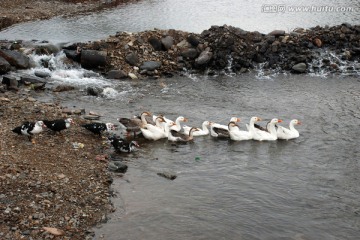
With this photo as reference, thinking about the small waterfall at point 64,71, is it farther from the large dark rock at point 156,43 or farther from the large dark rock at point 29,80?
the large dark rock at point 156,43

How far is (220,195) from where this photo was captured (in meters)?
12.2

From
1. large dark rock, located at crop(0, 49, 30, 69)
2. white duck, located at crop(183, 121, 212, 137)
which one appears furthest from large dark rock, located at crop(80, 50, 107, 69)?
white duck, located at crop(183, 121, 212, 137)

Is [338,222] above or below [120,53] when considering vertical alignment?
below

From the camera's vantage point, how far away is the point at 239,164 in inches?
564

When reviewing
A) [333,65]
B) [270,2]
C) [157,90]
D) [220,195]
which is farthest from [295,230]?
[270,2]

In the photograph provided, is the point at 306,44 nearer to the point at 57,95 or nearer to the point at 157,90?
the point at 157,90

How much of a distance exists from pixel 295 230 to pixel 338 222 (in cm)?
123

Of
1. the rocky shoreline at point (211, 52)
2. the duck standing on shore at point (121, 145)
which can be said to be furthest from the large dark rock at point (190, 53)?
the duck standing on shore at point (121, 145)

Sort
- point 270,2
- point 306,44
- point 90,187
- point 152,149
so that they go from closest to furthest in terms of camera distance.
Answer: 1. point 90,187
2. point 152,149
3. point 306,44
4. point 270,2

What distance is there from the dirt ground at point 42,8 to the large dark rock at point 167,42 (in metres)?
14.9

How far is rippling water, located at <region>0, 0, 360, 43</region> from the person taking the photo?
33.0m

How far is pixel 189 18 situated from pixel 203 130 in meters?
25.3

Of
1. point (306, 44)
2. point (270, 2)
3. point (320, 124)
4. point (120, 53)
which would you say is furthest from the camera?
point (270, 2)

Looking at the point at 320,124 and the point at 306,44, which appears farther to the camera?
the point at 306,44
